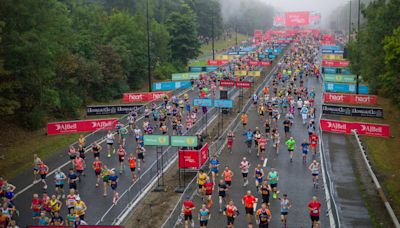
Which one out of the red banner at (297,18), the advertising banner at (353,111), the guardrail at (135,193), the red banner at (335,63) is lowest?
the guardrail at (135,193)

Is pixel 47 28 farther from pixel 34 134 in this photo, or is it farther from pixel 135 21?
pixel 135 21

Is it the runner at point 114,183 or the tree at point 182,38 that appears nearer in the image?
the runner at point 114,183

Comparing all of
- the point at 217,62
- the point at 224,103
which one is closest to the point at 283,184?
the point at 224,103

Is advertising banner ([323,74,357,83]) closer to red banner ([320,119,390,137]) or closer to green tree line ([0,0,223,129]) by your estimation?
red banner ([320,119,390,137])

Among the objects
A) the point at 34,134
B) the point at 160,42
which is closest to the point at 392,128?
the point at 34,134

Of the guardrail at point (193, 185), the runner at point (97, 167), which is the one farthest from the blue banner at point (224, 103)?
the runner at point (97, 167)

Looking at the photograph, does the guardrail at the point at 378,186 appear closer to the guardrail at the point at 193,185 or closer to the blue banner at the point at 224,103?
the guardrail at the point at 193,185

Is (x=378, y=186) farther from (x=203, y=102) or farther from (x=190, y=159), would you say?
(x=203, y=102)
